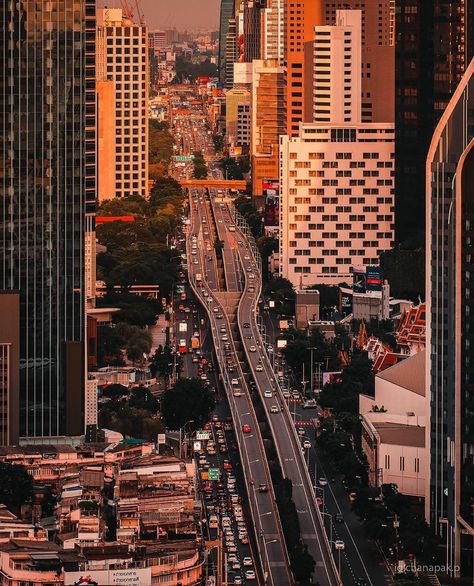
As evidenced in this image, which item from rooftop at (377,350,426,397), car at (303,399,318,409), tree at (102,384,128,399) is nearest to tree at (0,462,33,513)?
rooftop at (377,350,426,397)

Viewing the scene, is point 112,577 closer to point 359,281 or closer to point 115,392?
point 115,392

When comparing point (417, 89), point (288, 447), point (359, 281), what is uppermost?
point (417, 89)

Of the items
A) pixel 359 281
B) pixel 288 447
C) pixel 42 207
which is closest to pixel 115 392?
pixel 288 447

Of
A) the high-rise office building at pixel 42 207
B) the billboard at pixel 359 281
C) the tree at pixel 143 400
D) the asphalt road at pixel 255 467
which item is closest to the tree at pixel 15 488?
the asphalt road at pixel 255 467

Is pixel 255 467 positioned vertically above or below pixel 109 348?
below

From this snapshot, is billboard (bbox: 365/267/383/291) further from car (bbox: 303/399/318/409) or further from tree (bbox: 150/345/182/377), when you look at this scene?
car (bbox: 303/399/318/409)

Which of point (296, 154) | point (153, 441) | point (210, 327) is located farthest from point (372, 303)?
point (153, 441)

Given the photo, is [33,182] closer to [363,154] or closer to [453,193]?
[453,193]
